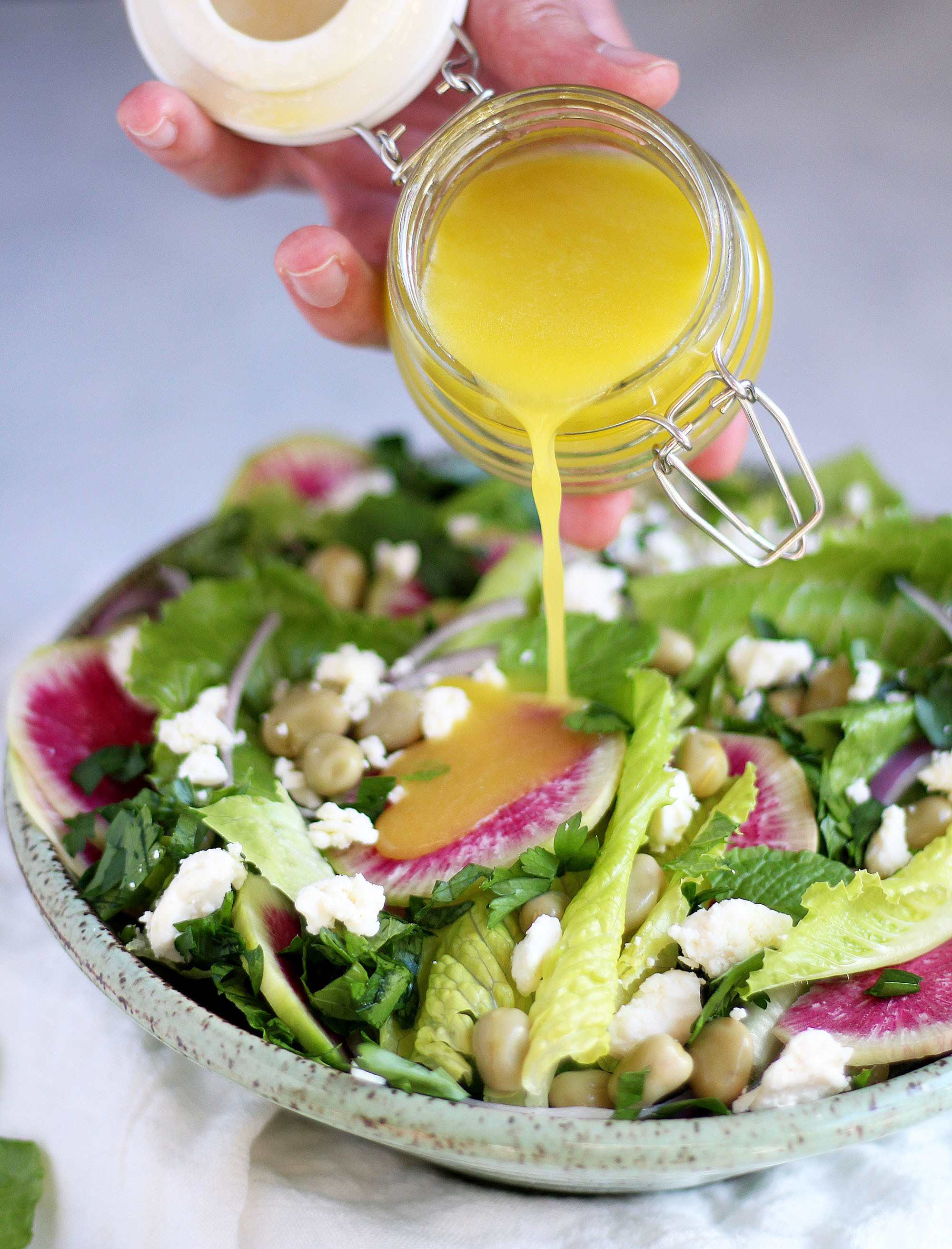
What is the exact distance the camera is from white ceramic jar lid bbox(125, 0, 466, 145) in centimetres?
157

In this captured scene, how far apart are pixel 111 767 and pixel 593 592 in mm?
875

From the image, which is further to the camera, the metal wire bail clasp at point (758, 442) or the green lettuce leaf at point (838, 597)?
the green lettuce leaf at point (838, 597)

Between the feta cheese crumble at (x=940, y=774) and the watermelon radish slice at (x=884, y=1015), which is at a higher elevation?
the watermelon radish slice at (x=884, y=1015)

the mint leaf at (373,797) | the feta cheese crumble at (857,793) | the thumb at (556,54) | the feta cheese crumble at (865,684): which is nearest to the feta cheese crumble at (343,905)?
the mint leaf at (373,797)

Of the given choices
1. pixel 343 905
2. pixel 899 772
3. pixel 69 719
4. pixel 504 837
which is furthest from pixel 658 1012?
pixel 69 719

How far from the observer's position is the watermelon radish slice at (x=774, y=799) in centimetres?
161

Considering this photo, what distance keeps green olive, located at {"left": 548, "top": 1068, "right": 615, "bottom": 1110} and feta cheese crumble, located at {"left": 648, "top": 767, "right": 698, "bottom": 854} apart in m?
0.35

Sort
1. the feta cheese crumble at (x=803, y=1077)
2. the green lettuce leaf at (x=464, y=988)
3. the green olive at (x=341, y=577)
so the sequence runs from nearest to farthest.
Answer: the feta cheese crumble at (x=803, y=1077)
the green lettuce leaf at (x=464, y=988)
the green olive at (x=341, y=577)

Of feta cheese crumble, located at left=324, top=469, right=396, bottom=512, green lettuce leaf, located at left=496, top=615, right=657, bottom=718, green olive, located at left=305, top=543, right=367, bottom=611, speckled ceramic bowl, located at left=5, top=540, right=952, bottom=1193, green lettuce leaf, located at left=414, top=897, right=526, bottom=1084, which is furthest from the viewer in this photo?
feta cheese crumble, located at left=324, top=469, right=396, bottom=512

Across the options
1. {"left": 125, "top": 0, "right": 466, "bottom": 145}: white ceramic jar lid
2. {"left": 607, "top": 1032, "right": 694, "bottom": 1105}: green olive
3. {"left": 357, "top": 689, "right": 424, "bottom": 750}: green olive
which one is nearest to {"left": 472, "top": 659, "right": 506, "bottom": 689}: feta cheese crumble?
{"left": 357, "top": 689, "right": 424, "bottom": 750}: green olive

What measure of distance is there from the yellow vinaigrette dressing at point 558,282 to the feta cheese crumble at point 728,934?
58 centimetres

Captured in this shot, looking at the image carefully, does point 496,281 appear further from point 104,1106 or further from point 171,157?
point 104,1106

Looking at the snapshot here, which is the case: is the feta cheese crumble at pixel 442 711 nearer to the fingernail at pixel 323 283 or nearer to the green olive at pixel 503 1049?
the green olive at pixel 503 1049

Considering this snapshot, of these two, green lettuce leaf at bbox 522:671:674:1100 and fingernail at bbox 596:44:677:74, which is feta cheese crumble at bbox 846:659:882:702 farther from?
fingernail at bbox 596:44:677:74
